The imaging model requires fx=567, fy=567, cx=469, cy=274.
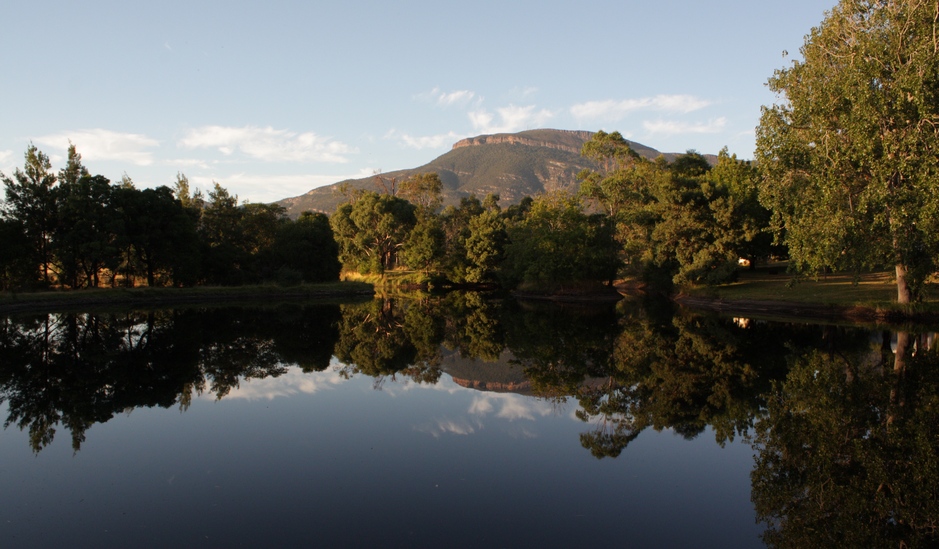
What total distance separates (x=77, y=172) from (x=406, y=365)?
5066 centimetres

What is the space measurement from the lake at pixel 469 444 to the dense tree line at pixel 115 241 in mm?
29760

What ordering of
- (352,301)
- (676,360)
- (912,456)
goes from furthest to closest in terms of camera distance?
(352,301) < (676,360) < (912,456)

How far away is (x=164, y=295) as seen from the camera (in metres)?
49.1

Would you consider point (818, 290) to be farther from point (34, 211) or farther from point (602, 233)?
point (34, 211)

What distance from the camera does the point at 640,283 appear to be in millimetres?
62438

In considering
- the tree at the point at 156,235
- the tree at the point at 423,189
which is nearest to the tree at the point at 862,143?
the tree at the point at 156,235

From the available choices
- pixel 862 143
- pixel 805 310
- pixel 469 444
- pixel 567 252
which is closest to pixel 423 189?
pixel 567 252

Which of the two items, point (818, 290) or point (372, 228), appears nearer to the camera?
point (818, 290)

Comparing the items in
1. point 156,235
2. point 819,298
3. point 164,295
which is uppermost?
point 156,235

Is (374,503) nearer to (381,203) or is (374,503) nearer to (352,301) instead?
(352,301)

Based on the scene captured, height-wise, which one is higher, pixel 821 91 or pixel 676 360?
pixel 821 91

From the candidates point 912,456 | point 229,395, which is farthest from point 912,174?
point 229,395

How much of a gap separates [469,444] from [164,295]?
45872 millimetres

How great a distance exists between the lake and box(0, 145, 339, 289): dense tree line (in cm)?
2976
